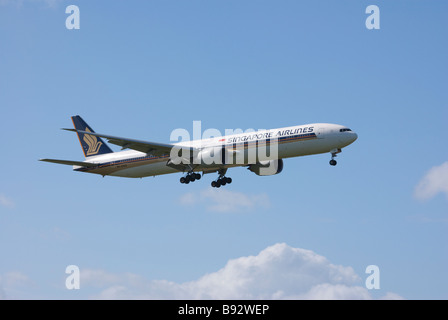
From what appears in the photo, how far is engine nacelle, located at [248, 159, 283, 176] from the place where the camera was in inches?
2584

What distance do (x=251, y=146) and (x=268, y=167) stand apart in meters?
6.21

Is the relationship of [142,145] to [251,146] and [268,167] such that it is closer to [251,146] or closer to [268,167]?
[251,146]

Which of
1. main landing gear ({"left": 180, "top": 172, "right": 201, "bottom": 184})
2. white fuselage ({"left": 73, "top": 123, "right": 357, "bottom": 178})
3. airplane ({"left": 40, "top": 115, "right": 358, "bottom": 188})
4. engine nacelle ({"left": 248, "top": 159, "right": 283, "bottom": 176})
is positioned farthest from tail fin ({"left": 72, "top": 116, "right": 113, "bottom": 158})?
engine nacelle ({"left": 248, "top": 159, "right": 283, "bottom": 176})

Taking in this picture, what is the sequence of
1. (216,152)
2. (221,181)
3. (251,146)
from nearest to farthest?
1. (251,146)
2. (216,152)
3. (221,181)

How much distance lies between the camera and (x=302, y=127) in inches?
2319

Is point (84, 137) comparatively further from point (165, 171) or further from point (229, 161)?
point (229, 161)

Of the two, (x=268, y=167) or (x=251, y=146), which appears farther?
(x=268, y=167)

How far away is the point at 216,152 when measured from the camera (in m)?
61.5

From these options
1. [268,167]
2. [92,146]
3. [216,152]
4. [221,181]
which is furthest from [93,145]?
[268,167]

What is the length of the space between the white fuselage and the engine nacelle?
410 centimetres

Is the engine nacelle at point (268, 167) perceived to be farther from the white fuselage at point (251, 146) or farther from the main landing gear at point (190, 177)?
the main landing gear at point (190, 177)

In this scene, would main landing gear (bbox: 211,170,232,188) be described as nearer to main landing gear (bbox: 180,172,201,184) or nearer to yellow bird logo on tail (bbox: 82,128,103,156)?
main landing gear (bbox: 180,172,201,184)

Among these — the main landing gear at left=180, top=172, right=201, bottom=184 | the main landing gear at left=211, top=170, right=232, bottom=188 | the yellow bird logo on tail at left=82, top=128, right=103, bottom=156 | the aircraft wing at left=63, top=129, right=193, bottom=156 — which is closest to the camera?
the aircraft wing at left=63, top=129, right=193, bottom=156

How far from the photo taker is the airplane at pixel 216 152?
191ft
